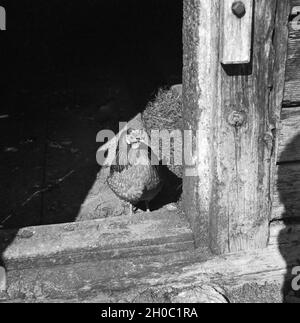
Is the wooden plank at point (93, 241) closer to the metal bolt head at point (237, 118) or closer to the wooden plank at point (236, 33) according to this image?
the metal bolt head at point (237, 118)

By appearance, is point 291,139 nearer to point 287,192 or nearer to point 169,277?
point 287,192

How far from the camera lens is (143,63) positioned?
728 cm

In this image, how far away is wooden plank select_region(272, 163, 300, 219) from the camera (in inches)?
125

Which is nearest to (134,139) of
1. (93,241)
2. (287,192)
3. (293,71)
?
(93,241)

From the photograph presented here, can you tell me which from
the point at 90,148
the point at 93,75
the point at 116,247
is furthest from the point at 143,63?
the point at 116,247

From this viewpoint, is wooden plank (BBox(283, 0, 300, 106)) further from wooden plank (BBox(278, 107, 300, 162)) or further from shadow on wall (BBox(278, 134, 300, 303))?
shadow on wall (BBox(278, 134, 300, 303))

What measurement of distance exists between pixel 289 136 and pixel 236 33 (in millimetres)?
724

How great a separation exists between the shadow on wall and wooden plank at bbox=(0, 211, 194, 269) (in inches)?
23.4

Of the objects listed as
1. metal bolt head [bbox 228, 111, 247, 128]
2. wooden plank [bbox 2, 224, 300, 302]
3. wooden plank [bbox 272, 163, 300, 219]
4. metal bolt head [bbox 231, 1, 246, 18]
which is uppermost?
metal bolt head [bbox 231, 1, 246, 18]

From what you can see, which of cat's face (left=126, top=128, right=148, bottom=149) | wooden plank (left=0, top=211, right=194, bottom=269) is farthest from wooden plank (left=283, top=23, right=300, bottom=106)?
cat's face (left=126, top=128, right=148, bottom=149)

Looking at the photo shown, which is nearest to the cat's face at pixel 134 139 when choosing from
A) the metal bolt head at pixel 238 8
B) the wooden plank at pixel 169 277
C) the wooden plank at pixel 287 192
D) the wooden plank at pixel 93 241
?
the wooden plank at pixel 93 241

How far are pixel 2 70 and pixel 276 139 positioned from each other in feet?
16.3

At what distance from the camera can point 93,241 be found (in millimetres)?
3271
